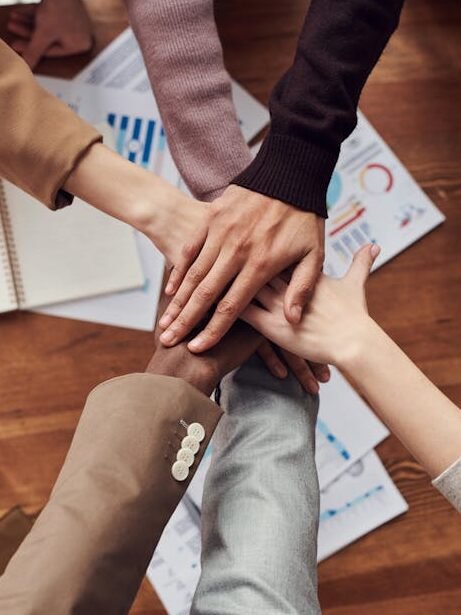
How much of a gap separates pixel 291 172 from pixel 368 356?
219 millimetres

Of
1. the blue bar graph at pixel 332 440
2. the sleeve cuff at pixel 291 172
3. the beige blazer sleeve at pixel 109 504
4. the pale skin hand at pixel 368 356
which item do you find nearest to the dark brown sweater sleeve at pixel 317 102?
the sleeve cuff at pixel 291 172

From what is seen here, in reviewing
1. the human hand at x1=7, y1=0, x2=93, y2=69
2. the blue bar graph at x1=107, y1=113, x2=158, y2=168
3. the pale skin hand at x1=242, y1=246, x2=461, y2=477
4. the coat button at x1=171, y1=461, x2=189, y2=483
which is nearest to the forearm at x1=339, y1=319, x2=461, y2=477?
the pale skin hand at x1=242, y1=246, x2=461, y2=477

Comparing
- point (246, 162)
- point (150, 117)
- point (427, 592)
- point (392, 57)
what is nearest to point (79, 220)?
point (150, 117)

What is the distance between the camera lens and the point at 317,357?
33.8 inches

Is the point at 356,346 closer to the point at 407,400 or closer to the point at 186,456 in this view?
the point at 407,400

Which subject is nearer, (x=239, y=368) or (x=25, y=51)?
(x=239, y=368)

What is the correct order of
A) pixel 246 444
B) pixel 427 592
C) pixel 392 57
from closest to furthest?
pixel 246 444 → pixel 427 592 → pixel 392 57

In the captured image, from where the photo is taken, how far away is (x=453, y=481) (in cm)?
77

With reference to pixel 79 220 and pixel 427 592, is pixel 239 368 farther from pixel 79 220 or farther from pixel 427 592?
pixel 427 592

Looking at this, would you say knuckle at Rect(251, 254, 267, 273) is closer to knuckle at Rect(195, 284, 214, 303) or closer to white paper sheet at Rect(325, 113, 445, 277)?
knuckle at Rect(195, 284, 214, 303)

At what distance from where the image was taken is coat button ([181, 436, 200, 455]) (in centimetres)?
74

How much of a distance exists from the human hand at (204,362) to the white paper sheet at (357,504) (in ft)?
1.12

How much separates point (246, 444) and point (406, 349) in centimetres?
40

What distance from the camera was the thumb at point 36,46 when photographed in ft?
3.62
